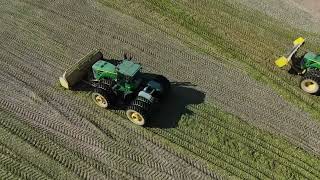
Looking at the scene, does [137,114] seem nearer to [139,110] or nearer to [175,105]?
[139,110]

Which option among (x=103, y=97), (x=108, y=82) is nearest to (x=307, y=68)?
(x=108, y=82)

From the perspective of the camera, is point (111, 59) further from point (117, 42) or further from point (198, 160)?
point (198, 160)

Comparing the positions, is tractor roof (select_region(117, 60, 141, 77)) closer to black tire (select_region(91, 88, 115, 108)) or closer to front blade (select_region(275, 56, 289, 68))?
black tire (select_region(91, 88, 115, 108))

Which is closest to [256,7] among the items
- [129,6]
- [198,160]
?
[129,6]

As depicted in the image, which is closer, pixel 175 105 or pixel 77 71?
pixel 77 71

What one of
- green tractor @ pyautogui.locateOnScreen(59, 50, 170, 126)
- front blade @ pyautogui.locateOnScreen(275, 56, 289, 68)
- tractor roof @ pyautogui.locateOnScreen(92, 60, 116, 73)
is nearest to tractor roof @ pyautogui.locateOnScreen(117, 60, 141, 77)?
green tractor @ pyautogui.locateOnScreen(59, 50, 170, 126)
